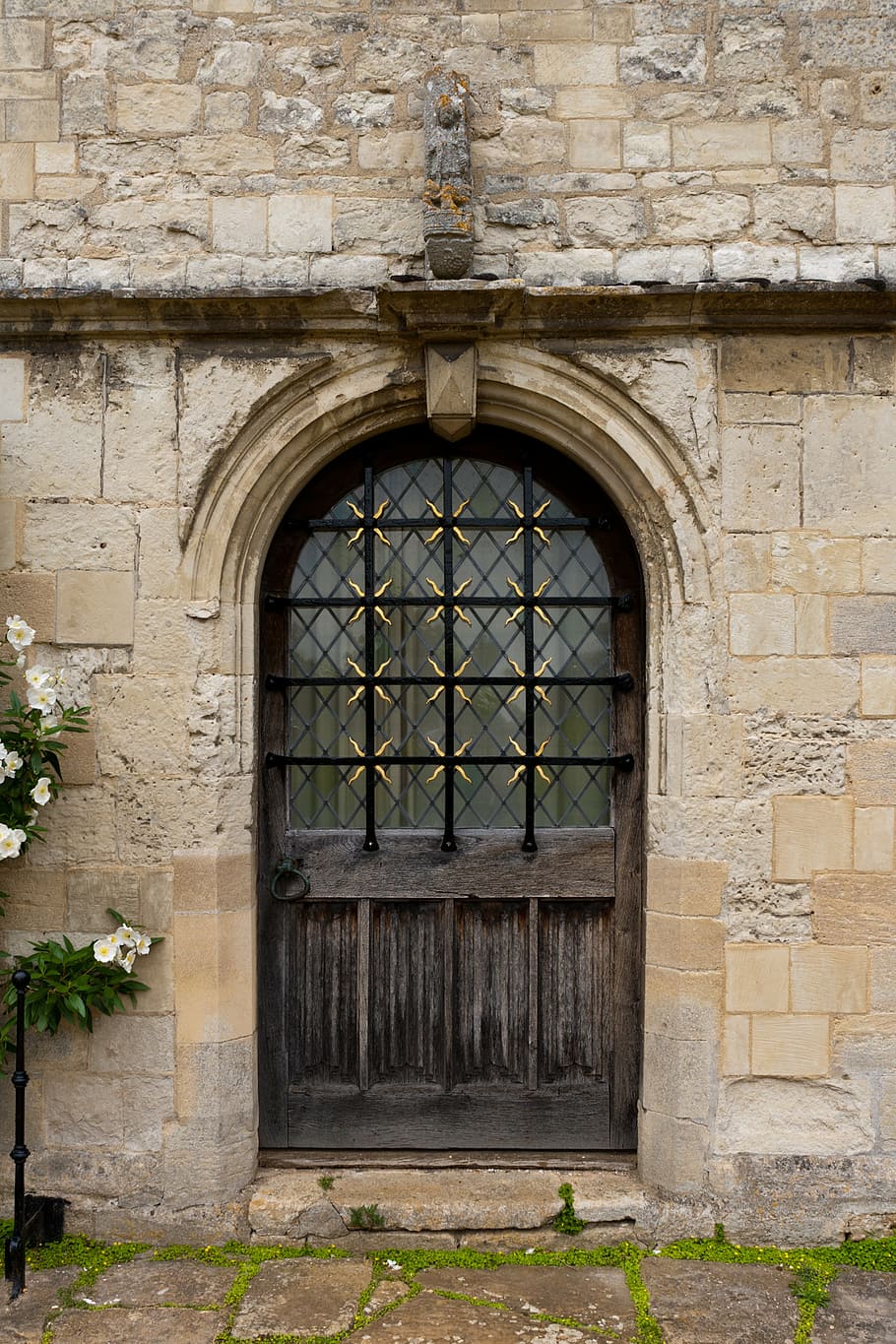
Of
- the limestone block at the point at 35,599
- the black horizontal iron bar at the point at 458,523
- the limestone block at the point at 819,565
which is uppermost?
the black horizontal iron bar at the point at 458,523

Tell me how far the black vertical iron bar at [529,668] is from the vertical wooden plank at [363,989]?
0.62 m

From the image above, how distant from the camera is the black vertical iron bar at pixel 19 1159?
10.3ft

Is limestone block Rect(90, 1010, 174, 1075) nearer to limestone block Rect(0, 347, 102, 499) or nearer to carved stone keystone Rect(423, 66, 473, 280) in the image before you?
limestone block Rect(0, 347, 102, 499)

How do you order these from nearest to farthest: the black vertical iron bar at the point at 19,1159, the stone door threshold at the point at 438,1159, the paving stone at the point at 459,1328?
the paving stone at the point at 459,1328 → the black vertical iron bar at the point at 19,1159 → the stone door threshold at the point at 438,1159

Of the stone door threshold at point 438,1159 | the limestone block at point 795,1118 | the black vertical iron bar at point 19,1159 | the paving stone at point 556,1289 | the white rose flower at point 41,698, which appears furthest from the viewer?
the stone door threshold at point 438,1159

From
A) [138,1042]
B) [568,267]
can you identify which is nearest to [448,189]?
[568,267]

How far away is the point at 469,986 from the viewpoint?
3754mm

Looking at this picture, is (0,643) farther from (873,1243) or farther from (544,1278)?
(873,1243)

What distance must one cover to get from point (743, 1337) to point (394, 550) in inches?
104

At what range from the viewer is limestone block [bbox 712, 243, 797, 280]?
11.3 feet

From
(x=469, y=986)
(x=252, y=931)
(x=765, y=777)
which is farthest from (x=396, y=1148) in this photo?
(x=765, y=777)

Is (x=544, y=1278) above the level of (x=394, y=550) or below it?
below

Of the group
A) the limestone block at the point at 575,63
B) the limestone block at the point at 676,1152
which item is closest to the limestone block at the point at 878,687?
the limestone block at the point at 676,1152

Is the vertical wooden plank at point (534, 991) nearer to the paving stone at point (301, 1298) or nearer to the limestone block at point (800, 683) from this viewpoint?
the paving stone at point (301, 1298)
